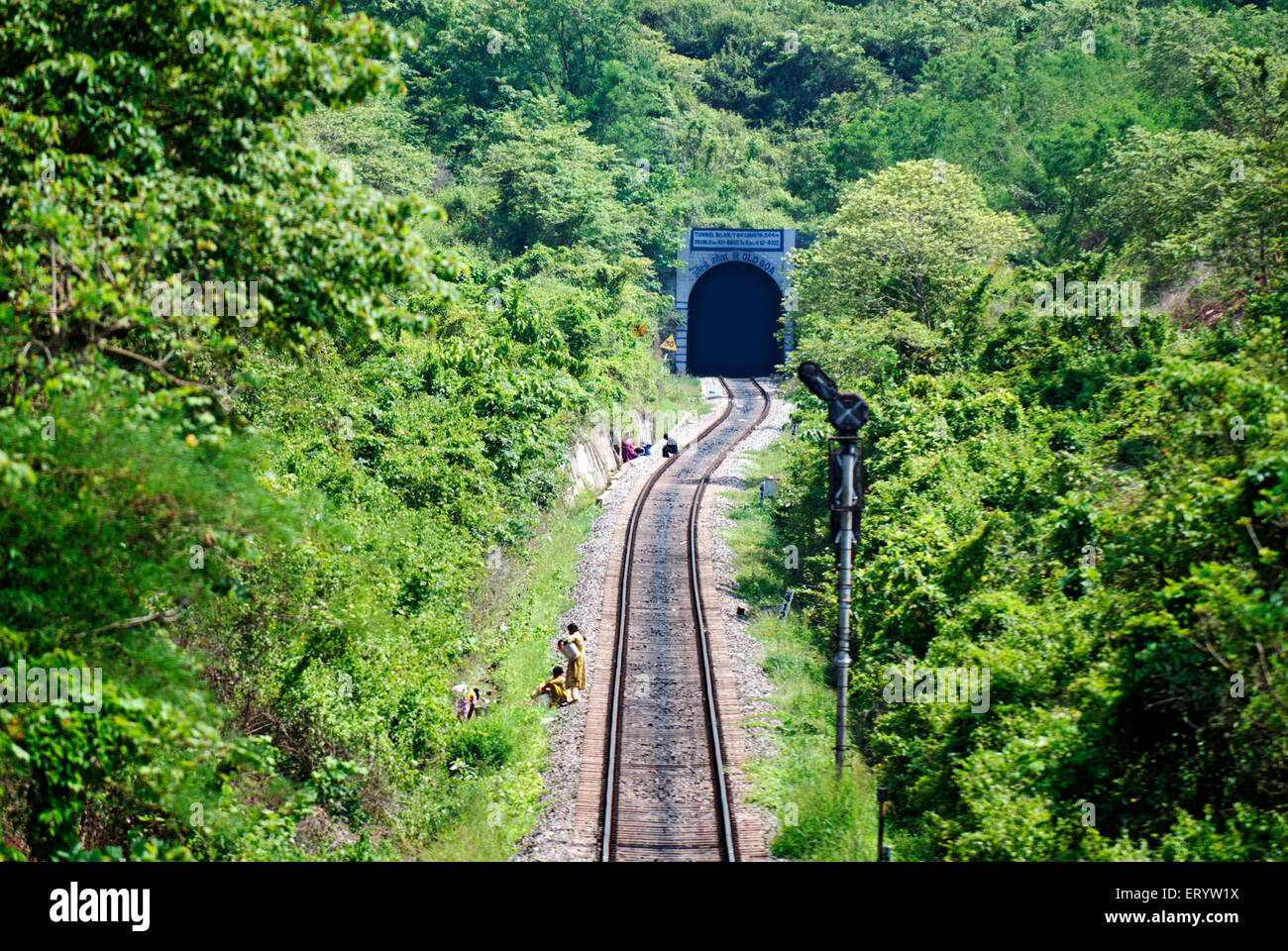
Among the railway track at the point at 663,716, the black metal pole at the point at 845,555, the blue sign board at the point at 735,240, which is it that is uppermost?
the blue sign board at the point at 735,240

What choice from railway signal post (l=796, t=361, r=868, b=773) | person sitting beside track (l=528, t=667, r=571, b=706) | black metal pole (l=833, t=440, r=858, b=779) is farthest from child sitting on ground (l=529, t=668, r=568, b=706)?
railway signal post (l=796, t=361, r=868, b=773)

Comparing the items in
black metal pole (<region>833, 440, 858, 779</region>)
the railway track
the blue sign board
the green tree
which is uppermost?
the blue sign board

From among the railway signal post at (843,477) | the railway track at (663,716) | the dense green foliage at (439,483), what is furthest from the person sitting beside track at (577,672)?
the railway signal post at (843,477)

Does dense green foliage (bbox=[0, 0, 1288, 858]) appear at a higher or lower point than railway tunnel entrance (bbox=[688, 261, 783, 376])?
lower

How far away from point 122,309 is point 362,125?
136 ft

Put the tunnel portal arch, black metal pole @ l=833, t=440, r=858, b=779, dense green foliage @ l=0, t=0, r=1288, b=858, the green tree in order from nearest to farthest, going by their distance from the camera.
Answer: dense green foliage @ l=0, t=0, r=1288, b=858
black metal pole @ l=833, t=440, r=858, b=779
the green tree
the tunnel portal arch

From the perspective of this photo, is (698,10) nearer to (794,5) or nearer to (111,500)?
(794,5)

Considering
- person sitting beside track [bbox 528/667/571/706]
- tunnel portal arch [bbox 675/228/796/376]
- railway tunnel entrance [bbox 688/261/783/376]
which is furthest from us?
railway tunnel entrance [bbox 688/261/783/376]

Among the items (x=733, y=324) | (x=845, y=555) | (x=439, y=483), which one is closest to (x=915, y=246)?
(x=439, y=483)

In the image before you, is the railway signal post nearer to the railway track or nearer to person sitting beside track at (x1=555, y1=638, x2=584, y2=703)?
the railway track

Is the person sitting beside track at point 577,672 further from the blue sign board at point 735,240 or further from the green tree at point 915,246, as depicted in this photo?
the blue sign board at point 735,240

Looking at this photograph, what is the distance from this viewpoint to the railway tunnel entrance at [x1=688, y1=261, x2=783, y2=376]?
64.1 m

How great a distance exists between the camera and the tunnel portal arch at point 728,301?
2281 inches
